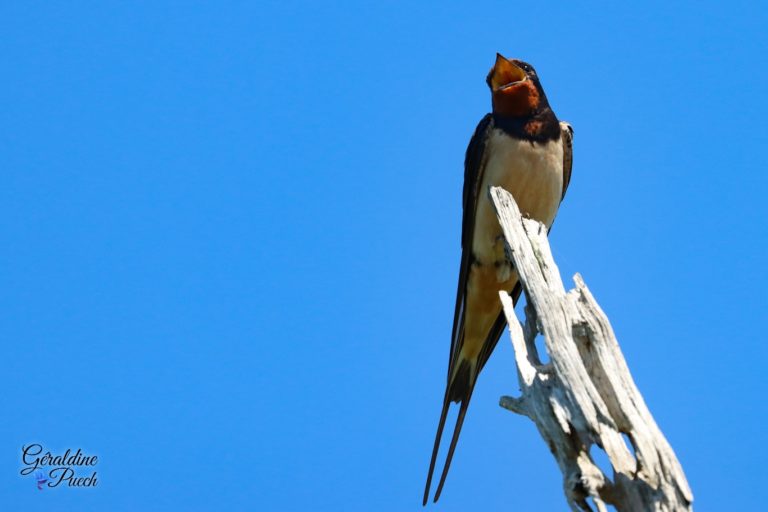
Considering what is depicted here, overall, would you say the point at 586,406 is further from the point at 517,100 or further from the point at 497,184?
the point at 517,100

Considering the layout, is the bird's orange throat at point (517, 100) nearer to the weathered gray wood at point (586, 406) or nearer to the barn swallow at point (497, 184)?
the barn swallow at point (497, 184)

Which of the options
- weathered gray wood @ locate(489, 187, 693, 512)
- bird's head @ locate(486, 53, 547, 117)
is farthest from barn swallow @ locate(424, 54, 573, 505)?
weathered gray wood @ locate(489, 187, 693, 512)

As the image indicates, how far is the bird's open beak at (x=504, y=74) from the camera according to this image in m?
6.66

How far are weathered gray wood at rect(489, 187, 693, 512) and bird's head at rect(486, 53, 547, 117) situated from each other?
257 centimetres

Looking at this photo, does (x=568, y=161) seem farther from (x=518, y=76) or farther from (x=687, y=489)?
(x=687, y=489)

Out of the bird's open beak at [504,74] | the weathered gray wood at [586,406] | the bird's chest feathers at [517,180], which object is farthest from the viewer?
the bird's open beak at [504,74]

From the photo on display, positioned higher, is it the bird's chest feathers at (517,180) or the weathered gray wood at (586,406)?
the bird's chest feathers at (517,180)

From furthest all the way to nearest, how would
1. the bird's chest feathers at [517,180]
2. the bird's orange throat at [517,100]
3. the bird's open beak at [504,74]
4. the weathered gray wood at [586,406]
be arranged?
the bird's open beak at [504,74]
the bird's orange throat at [517,100]
the bird's chest feathers at [517,180]
the weathered gray wood at [586,406]

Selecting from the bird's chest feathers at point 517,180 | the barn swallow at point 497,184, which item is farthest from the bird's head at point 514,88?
the bird's chest feathers at point 517,180

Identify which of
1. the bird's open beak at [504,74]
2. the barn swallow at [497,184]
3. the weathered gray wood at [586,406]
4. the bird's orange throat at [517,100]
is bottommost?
the weathered gray wood at [586,406]

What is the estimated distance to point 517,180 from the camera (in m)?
6.37

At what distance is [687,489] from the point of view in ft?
9.85

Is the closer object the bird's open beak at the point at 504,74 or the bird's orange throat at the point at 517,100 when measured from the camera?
the bird's orange throat at the point at 517,100

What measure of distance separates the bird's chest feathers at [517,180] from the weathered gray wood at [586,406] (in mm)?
2209
